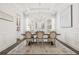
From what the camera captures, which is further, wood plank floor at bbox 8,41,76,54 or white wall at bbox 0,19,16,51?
white wall at bbox 0,19,16,51

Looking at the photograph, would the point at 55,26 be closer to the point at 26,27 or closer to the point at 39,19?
the point at 39,19

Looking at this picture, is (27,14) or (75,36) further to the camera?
(27,14)

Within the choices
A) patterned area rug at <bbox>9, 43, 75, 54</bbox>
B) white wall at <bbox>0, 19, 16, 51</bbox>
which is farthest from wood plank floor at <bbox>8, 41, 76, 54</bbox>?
white wall at <bbox>0, 19, 16, 51</bbox>

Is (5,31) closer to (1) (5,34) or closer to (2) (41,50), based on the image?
(1) (5,34)

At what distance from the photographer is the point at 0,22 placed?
5336 mm

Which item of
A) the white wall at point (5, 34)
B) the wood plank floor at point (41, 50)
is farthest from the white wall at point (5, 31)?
the wood plank floor at point (41, 50)

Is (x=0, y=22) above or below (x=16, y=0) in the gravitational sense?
below

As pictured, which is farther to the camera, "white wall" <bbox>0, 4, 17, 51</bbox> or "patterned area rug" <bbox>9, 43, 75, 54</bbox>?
"white wall" <bbox>0, 4, 17, 51</bbox>

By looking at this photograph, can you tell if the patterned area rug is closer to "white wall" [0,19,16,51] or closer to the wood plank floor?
the wood plank floor

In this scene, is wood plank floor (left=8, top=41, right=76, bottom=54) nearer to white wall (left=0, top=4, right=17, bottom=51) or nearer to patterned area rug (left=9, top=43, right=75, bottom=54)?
patterned area rug (left=9, top=43, right=75, bottom=54)

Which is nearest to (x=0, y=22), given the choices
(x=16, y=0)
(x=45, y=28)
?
(x=16, y=0)

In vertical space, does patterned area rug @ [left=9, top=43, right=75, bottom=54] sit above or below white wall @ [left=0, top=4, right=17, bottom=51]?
below

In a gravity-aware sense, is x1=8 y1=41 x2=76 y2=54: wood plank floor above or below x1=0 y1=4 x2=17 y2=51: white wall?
below
